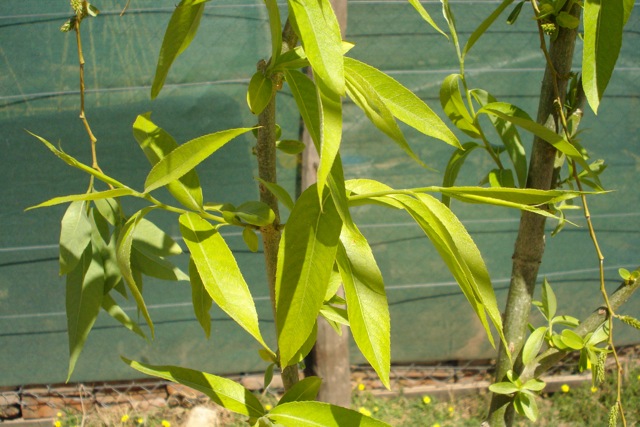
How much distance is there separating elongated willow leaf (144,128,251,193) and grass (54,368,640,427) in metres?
1.52

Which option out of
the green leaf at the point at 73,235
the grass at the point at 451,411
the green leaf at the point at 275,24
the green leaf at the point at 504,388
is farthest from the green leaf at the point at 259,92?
the grass at the point at 451,411

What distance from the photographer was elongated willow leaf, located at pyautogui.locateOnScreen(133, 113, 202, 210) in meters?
0.50

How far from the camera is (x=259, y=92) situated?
458 millimetres

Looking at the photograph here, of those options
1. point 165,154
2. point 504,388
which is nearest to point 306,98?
point 165,154

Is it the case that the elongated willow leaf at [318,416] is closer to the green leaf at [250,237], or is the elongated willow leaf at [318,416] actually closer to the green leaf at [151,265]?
the green leaf at [250,237]

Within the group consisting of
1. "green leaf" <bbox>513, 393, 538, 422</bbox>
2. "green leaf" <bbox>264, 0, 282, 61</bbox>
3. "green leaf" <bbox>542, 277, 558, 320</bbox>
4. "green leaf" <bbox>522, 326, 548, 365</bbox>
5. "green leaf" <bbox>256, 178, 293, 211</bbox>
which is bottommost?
"green leaf" <bbox>513, 393, 538, 422</bbox>

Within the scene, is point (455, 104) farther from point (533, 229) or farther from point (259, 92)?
point (259, 92)

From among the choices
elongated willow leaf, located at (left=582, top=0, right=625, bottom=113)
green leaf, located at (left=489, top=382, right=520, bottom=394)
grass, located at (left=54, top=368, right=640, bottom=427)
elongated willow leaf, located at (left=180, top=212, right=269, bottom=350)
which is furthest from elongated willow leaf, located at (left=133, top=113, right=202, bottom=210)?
grass, located at (left=54, top=368, right=640, bottom=427)

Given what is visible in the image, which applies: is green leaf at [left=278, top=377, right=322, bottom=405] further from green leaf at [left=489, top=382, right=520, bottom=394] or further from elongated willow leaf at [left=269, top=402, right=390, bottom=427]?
green leaf at [left=489, top=382, right=520, bottom=394]

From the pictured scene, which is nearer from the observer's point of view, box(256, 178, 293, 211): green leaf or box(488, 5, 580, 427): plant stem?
box(256, 178, 293, 211): green leaf

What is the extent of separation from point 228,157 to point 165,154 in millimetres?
1181

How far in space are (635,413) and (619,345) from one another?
258 mm

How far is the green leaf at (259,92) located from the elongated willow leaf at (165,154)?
0.26ft

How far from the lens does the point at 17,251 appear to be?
5.65ft
